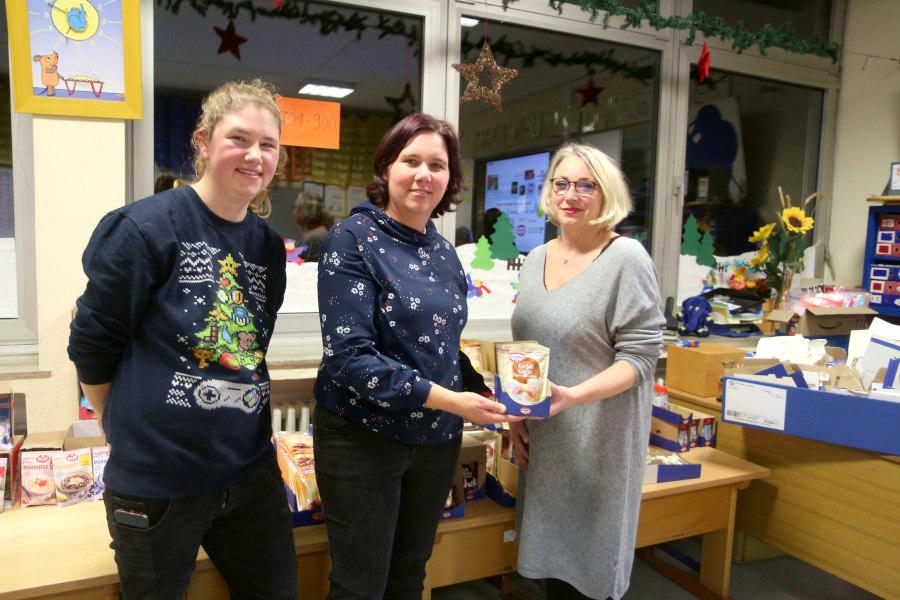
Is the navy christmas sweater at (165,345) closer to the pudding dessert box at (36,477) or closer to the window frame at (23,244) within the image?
the pudding dessert box at (36,477)

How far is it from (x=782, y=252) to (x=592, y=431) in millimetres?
2499

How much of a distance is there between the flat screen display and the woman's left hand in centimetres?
181

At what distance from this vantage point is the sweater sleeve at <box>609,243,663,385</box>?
1.58m

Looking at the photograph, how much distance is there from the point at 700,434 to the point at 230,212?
212cm

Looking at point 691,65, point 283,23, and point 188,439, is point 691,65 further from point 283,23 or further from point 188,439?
point 188,439

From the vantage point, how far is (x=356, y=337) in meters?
1.30

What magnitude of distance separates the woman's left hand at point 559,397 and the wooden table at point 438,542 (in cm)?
68

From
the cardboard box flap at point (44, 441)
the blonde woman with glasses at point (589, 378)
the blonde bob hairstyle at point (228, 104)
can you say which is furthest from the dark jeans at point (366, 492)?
the cardboard box flap at point (44, 441)

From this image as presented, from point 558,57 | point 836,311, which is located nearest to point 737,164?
point 836,311

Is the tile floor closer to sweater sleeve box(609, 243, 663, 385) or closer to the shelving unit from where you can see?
sweater sleeve box(609, 243, 663, 385)

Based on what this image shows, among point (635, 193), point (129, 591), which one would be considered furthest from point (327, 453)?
point (635, 193)

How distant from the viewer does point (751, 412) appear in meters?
2.39

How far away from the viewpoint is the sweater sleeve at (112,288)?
3.82 ft

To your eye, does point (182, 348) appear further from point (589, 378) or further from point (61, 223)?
point (61, 223)
